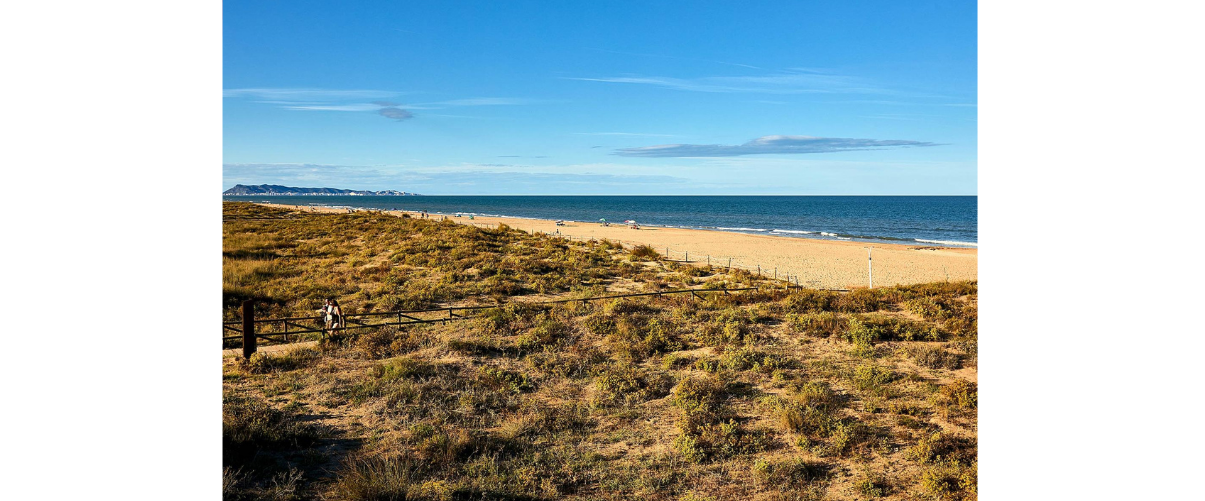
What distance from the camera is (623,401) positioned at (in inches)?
407

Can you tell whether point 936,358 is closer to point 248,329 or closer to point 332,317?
point 332,317

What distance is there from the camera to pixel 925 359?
12.3m

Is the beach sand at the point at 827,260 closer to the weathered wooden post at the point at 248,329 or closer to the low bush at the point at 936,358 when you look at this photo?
the low bush at the point at 936,358

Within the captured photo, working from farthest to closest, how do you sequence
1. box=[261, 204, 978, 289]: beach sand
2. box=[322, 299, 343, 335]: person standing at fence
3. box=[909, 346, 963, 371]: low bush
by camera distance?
box=[261, 204, 978, 289]: beach sand < box=[322, 299, 343, 335]: person standing at fence < box=[909, 346, 963, 371]: low bush

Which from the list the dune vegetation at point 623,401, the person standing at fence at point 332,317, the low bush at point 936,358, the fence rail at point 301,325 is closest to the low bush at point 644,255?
the fence rail at point 301,325

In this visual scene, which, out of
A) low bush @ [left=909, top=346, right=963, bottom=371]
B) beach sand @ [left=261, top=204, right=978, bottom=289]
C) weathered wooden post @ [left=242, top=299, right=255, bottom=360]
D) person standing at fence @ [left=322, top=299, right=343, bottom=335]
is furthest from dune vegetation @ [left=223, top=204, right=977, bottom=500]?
beach sand @ [left=261, top=204, right=978, bottom=289]

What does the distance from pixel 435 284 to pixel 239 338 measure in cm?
815

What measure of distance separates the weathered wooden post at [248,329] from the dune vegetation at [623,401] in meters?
0.32

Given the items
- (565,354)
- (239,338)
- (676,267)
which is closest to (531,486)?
(565,354)

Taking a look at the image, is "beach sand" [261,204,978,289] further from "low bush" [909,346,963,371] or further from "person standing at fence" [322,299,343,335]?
"person standing at fence" [322,299,343,335]

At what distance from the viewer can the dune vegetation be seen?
745 cm

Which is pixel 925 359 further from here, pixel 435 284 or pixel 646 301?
pixel 435 284

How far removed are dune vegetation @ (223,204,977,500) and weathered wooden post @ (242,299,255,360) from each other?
1.04 ft
